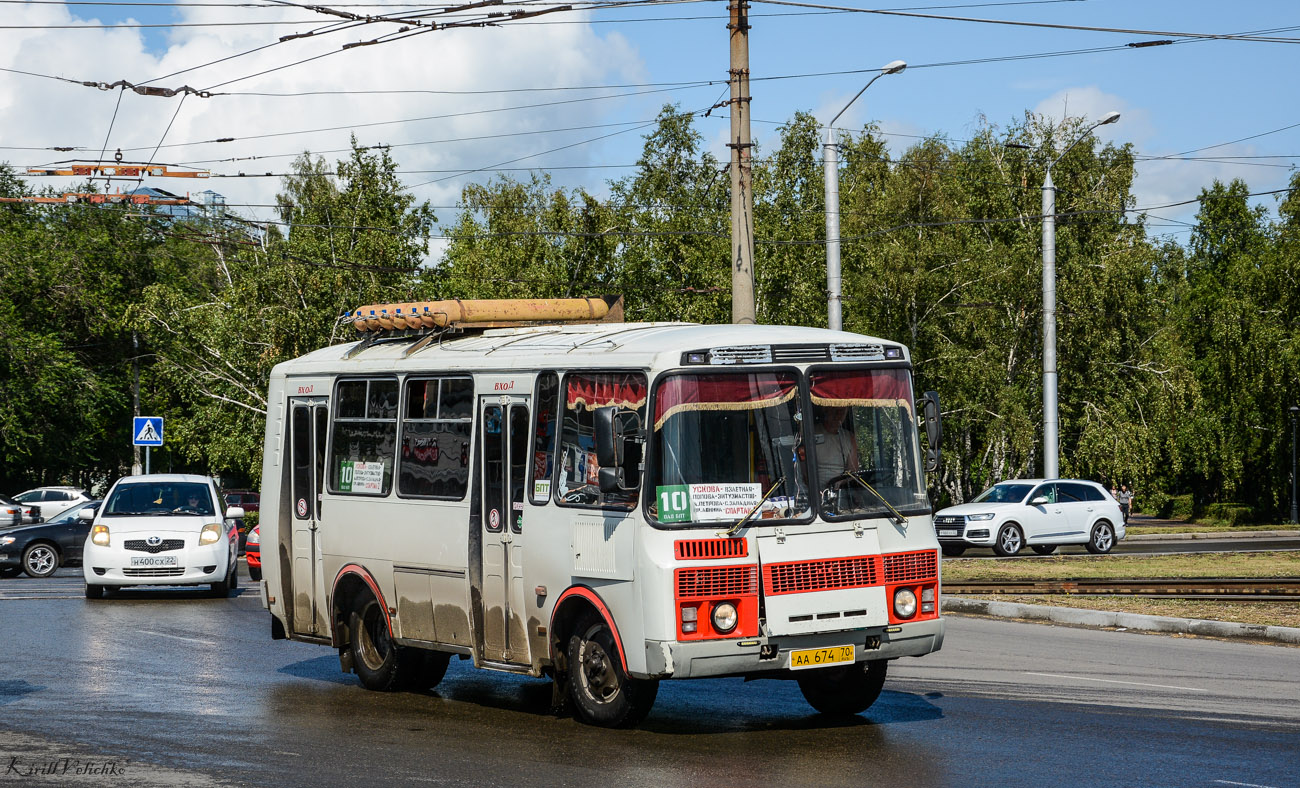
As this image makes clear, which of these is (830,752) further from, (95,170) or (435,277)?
(435,277)

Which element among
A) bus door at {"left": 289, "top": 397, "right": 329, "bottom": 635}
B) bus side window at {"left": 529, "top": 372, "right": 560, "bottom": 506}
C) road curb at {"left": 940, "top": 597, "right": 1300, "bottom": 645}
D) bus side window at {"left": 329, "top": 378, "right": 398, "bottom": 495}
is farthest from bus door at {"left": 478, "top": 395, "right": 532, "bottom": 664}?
road curb at {"left": 940, "top": 597, "right": 1300, "bottom": 645}

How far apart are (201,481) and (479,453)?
12062 millimetres

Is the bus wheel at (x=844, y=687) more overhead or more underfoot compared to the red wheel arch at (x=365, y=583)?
more underfoot

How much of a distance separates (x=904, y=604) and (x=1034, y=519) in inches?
884

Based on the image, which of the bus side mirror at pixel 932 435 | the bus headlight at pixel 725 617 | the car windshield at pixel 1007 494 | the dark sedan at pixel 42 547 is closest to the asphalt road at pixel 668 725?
the bus headlight at pixel 725 617

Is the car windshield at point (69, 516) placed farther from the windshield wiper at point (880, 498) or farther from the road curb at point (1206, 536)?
the road curb at point (1206, 536)

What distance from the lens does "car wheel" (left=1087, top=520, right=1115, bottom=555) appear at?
32719mm

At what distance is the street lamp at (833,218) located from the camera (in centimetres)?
2317

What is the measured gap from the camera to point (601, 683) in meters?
10.0

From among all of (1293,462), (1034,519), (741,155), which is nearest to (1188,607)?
(741,155)

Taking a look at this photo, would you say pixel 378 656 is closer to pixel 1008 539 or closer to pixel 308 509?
pixel 308 509

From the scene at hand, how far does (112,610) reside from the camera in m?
19.4

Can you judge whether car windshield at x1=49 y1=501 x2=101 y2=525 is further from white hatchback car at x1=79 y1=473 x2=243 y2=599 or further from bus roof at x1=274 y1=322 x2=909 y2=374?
bus roof at x1=274 y1=322 x2=909 y2=374

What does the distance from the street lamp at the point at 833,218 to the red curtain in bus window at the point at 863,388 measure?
40.0ft
